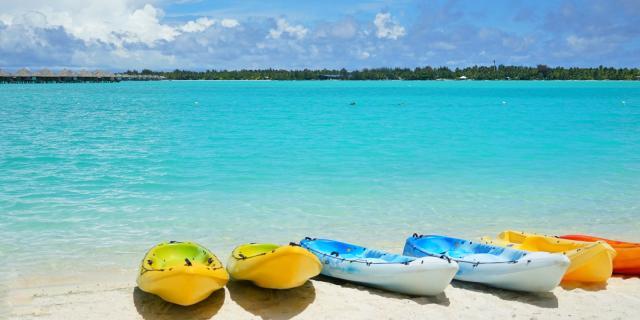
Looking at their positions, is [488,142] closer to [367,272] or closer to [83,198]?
[83,198]

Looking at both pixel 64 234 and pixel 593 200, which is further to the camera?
pixel 593 200

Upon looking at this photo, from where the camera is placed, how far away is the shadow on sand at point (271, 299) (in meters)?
6.35

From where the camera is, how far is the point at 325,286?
23.2ft

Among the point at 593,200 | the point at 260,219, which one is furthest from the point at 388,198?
the point at 593,200

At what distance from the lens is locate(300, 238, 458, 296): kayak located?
6543mm

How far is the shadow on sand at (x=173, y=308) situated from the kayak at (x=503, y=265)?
276 cm

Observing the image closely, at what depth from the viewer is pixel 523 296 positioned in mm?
6922

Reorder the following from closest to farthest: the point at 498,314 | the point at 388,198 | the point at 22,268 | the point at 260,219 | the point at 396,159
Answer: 1. the point at 498,314
2. the point at 22,268
3. the point at 260,219
4. the point at 388,198
5. the point at 396,159

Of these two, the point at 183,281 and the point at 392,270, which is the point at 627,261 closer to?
the point at 392,270

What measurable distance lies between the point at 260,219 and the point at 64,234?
333 cm

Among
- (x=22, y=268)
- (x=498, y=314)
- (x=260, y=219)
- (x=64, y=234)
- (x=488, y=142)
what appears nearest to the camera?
(x=498, y=314)

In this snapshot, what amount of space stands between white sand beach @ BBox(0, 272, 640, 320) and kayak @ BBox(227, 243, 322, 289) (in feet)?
0.89

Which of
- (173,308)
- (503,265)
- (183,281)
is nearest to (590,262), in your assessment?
(503,265)

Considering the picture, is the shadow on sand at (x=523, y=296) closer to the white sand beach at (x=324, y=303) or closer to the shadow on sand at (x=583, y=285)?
the white sand beach at (x=324, y=303)
